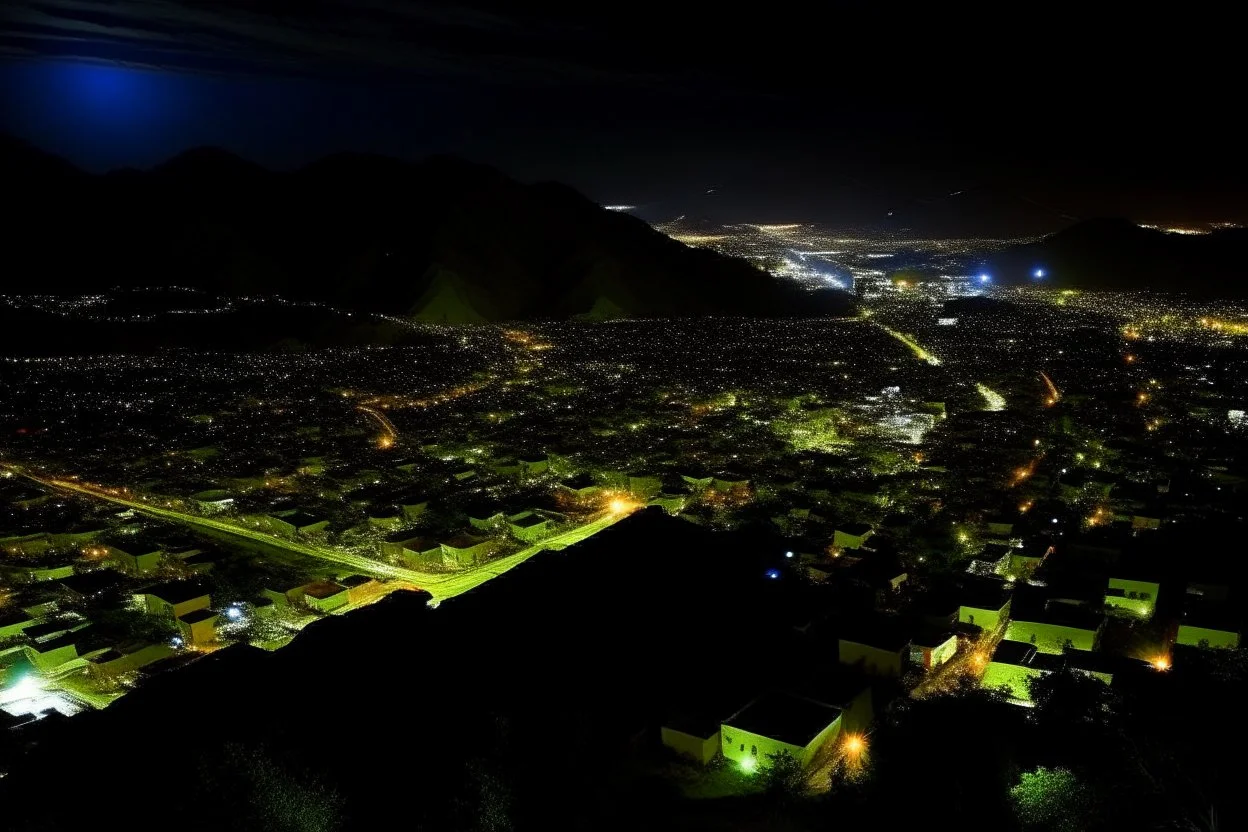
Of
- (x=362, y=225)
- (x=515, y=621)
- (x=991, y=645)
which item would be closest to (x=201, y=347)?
(x=362, y=225)

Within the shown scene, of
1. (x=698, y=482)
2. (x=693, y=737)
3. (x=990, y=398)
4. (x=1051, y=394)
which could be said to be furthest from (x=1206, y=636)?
(x=1051, y=394)

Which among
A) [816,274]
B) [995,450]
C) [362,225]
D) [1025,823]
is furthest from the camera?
[816,274]

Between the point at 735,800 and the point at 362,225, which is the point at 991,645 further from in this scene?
the point at 362,225

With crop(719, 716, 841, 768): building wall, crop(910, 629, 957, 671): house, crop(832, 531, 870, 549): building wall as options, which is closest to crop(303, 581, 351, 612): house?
crop(719, 716, 841, 768): building wall

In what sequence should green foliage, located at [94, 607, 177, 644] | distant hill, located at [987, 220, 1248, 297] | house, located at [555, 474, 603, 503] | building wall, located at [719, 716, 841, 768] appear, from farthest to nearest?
distant hill, located at [987, 220, 1248, 297] < house, located at [555, 474, 603, 503] < green foliage, located at [94, 607, 177, 644] < building wall, located at [719, 716, 841, 768]

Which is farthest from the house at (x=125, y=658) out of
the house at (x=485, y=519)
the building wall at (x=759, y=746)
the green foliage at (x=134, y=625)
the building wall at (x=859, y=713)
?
the building wall at (x=859, y=713)

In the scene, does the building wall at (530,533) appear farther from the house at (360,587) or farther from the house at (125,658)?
the house at (125,658)

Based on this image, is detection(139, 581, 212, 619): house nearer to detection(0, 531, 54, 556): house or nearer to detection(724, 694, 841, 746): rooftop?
detection(0, 531, 54, 556): house
